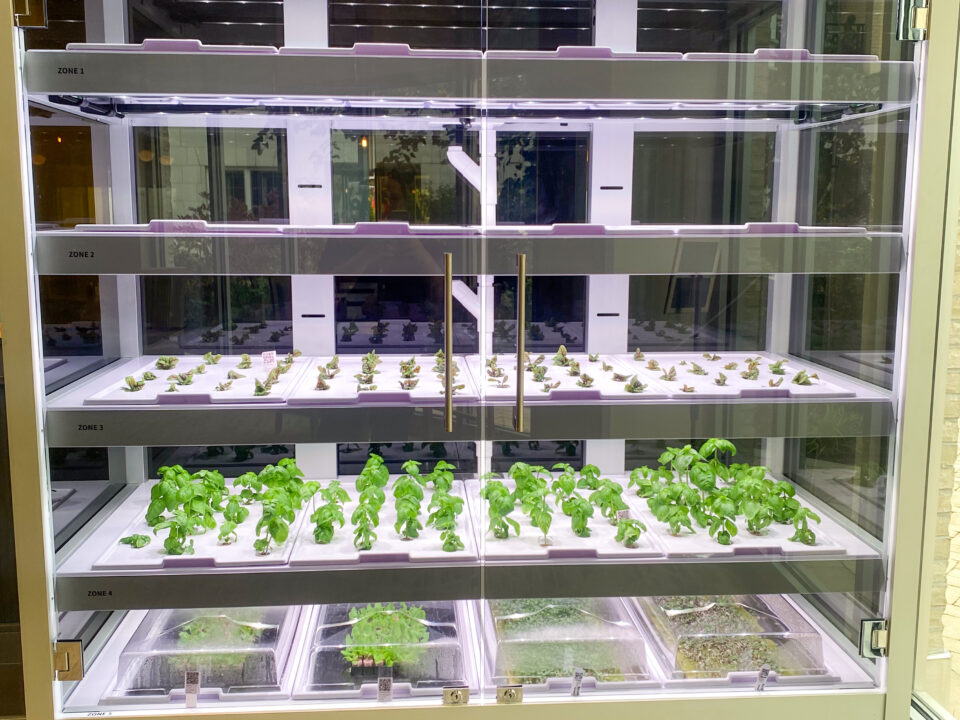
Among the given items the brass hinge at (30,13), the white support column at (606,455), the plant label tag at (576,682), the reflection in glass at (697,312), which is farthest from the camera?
the white support column at (606,455)

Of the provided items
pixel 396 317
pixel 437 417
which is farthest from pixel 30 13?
pixel 437 417

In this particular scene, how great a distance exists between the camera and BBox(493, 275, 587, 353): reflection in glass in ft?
6.30

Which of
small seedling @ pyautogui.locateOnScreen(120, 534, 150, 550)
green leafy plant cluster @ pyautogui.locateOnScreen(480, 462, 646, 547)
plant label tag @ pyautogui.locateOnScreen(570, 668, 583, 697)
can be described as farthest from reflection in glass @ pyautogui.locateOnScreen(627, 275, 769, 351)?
small seedling @ pyautogui.locateOnScreen(120, 534, 150, 550)

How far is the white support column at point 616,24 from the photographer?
193 cm

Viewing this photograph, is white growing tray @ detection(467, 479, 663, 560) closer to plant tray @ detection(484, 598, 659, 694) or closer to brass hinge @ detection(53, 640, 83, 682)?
plant tray @ detection(484, 598, 659, 694)

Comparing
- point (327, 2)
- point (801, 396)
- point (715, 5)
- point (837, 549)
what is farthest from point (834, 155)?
point (327, 2)

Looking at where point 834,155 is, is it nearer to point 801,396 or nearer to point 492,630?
point 801,396

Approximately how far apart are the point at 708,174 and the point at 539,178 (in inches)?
18.0

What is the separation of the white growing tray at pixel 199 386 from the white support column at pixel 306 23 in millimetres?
800

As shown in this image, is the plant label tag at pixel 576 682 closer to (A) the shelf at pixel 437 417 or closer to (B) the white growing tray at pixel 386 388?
(A) the shelf at pixel 437 417

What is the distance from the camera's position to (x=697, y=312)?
6.72 ft

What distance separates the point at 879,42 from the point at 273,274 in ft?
5.07

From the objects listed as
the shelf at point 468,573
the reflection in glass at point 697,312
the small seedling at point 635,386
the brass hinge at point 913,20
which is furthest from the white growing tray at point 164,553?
the brass hinge at point 913,20

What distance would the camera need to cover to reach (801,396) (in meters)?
A: 1.96
